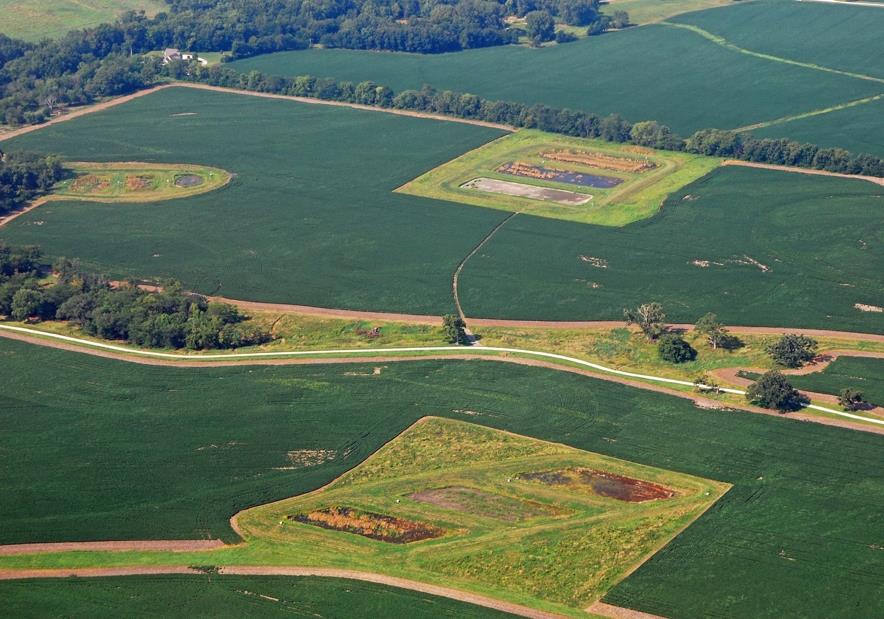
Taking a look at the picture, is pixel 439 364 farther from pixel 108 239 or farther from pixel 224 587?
pixel 108 239

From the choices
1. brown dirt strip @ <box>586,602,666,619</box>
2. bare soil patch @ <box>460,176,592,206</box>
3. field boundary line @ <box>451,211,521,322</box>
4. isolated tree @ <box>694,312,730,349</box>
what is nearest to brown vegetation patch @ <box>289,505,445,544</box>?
brown dirt strip @ <box>586,602,666,619</box>

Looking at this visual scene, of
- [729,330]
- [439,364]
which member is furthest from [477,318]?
[729,330]

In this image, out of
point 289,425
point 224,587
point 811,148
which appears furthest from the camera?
point 811,148

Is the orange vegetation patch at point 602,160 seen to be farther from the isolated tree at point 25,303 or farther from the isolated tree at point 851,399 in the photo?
the isolated tree at point 25,303

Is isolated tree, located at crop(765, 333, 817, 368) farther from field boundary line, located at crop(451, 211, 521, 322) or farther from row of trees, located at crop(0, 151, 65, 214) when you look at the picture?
row of trees, located at crop(0, 151, 65, 214)

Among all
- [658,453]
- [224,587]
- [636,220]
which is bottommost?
[224,587]

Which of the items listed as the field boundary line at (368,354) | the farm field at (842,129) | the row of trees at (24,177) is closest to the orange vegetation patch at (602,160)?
the farm field at (842,129)
